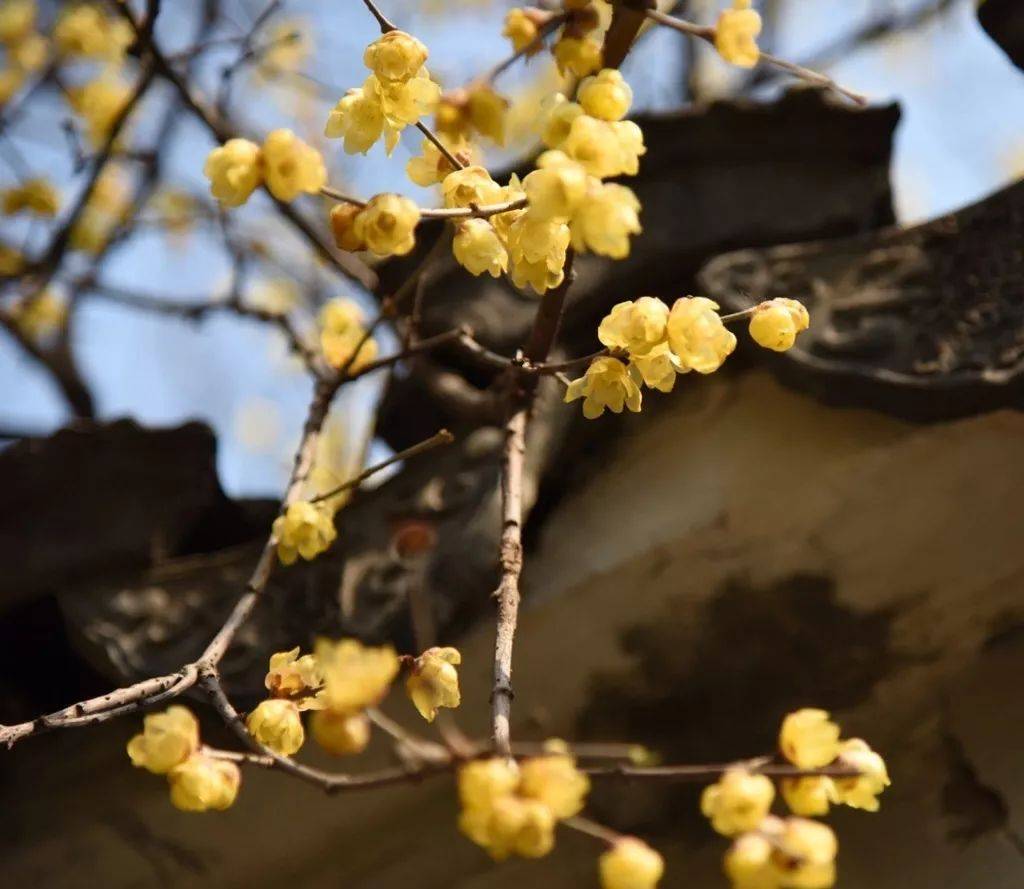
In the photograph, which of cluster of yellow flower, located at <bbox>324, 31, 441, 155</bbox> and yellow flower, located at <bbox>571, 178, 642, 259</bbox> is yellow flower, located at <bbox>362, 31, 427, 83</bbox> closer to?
cluster of yellow flower, located at <bbox>324, 31, 441, 155</bbox>

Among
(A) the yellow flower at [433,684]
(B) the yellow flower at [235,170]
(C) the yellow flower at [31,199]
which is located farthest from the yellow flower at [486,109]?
(C) the yellow flower at [31,199]

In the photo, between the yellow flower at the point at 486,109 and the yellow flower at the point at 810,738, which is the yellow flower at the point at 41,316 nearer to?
the yellow flower at the point at 486,109

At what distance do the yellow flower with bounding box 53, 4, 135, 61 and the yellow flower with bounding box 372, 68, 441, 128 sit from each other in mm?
1527

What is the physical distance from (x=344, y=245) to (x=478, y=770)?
1.14 feet

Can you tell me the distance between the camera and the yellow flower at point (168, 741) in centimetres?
65

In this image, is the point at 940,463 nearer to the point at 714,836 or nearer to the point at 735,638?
the point at 735,638

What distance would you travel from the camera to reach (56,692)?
1.28m

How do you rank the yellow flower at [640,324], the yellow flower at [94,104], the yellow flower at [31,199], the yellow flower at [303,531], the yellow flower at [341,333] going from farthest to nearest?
1. the yellow flower at [94,104]
2. the yellow flower at [31,199]
3. the yellow flower at [341,333]
4. the yellow flower at [303,531]
5. the yellow flower at [640,324]

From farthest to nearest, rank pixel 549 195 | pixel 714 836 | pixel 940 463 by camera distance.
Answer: pixel 714 836, pixel 940 463, pixel 549 195

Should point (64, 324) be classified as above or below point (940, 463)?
above

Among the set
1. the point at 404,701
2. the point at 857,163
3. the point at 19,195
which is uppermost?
the point at 19,195

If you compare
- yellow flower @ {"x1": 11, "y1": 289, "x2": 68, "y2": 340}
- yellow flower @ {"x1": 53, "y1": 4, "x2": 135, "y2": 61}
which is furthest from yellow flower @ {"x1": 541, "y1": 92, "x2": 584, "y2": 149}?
yellow flower @ {"x1": 11, "y1": 289, "x2": 68, "y2": 340}

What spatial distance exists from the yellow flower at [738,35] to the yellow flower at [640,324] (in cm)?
16

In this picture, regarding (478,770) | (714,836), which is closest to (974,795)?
(714,836)
